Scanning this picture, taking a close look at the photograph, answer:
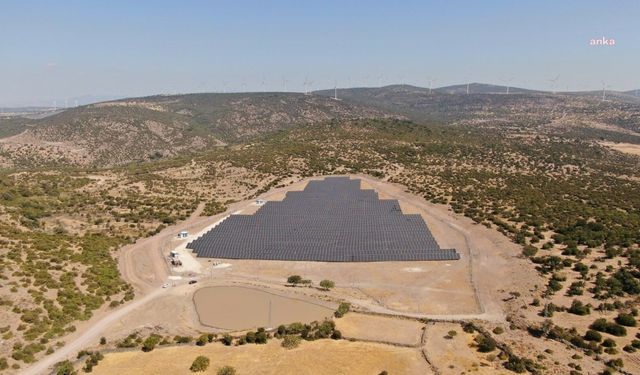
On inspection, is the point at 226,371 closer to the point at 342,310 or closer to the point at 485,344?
the point at 342,310

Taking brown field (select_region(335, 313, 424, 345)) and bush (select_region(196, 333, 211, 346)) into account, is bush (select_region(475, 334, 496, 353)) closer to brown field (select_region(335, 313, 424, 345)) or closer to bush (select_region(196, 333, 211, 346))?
brown field (select_region(335, 313, 424, 345))

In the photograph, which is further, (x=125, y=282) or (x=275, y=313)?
(x=125, y=282)

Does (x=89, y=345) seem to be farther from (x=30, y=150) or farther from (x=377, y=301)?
(x=30, y=150)

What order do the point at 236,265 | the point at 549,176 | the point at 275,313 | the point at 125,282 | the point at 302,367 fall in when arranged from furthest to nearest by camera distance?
the point at 549,176, the point at 236,265, the point at 125,282, the point at 275,313, the point at 302,367

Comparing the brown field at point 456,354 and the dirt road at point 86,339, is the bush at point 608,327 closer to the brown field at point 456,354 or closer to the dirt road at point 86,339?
the brown field at point 456,354

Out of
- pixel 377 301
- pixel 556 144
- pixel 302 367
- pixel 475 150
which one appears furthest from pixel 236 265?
pixel 556 144

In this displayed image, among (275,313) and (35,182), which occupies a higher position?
(35,182)

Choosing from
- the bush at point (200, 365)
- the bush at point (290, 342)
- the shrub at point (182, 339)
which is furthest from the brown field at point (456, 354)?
the shrub at point (182, 339)
